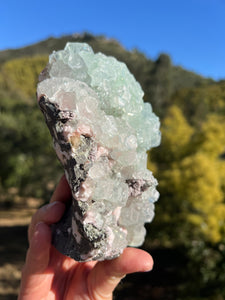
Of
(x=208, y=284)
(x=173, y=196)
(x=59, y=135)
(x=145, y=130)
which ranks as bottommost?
(x=208, y=284)

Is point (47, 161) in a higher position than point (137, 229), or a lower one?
lower

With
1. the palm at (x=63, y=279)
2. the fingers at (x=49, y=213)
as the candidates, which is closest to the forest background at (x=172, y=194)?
the fingers at (x=49, y=213)

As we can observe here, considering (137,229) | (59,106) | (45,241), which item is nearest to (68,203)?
(45,241)

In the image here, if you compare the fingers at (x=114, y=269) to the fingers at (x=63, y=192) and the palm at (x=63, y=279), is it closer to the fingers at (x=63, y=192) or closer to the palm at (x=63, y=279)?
the palm at (x=63, y=279)

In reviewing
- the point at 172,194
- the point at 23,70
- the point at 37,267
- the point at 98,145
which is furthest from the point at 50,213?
the point at 23,70

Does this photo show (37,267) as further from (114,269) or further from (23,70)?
(23,70)

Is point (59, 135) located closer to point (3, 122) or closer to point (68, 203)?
point (68, 203)

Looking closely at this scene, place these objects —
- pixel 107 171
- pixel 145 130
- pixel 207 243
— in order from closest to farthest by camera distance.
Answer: pixel 107 171 → pixel 145 130 → pixel 207 243

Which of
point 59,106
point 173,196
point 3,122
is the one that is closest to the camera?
point 59,106
